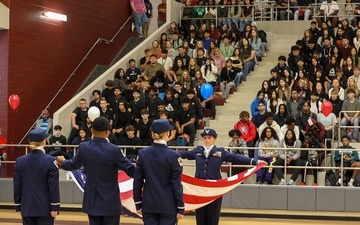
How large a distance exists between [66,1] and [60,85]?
2.83 m

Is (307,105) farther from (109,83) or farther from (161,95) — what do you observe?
(109,83)

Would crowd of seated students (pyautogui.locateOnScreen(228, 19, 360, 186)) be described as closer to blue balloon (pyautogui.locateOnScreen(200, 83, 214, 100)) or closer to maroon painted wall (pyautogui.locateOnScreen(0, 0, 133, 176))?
blue balloon (pyautogui.locateOnScreen(200, 83, 214, 100))

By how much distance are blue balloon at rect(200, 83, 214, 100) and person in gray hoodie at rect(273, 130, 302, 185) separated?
140 inches

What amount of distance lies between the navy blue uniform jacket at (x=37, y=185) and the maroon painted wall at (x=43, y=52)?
1317 cm

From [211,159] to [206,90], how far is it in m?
10.4

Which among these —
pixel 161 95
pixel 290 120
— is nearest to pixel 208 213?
pixel 290 120

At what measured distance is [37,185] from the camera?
9.89 meters

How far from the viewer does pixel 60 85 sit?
25.7 m

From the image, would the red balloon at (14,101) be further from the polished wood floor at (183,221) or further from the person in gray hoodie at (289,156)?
the person in gray hoodie at (289,156)

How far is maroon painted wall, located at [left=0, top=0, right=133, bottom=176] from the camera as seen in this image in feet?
76.0

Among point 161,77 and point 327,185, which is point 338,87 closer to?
point 327,185

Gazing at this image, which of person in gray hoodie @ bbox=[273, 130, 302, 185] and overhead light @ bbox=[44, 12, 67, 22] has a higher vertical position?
overhead light @ bbox=[44, 12, 67, 22]

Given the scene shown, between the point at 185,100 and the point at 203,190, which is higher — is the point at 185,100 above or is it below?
above

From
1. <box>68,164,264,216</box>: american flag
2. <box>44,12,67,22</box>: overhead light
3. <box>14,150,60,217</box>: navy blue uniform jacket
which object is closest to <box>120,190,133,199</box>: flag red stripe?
<box>68,164,264,216</box>: american flag
